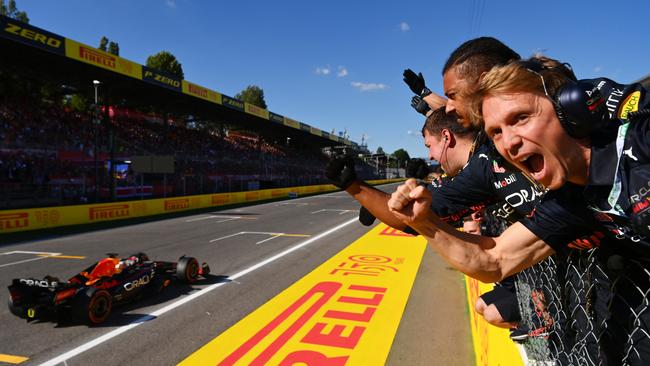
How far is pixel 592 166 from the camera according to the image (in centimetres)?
113

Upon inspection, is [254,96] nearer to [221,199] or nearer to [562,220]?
[221,199]

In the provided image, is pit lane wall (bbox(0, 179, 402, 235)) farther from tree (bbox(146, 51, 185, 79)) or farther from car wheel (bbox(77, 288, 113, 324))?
tree (bbox(146, 51, 185, 79))

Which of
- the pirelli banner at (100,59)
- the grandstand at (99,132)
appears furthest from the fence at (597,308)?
the pirelli banner at (100,59)

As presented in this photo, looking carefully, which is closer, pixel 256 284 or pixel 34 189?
pixel 256 284

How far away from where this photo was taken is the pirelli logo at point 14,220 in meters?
12.9

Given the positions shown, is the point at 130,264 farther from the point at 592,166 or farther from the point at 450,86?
the point at 592,166

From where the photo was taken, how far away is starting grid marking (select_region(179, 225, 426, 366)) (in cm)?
397

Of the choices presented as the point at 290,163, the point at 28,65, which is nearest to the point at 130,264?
the point at 28,65

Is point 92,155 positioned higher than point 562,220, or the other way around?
point 92,155

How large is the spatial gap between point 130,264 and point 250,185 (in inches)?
Result: 1124

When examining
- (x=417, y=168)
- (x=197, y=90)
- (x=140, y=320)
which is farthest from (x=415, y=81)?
(x=197, y=90)

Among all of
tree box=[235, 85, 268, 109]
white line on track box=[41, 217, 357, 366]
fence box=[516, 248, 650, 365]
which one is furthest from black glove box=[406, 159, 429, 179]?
tree box=[235, 85, 268, 109]

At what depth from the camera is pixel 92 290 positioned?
16.6 ft

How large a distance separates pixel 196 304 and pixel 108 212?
13.1 metres
